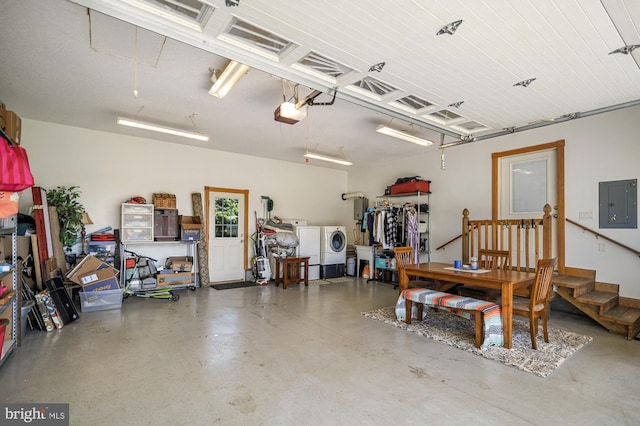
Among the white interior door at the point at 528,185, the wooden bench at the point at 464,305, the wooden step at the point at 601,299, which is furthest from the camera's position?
the white interior door at the point at 528,185

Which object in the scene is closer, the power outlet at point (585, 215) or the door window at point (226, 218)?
the power outlet at point (585, 215)

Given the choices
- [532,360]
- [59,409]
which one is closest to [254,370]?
[59,409]

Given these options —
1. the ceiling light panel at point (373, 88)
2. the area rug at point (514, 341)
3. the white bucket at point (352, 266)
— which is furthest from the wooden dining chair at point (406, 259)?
the white bucket at point (352, 266)

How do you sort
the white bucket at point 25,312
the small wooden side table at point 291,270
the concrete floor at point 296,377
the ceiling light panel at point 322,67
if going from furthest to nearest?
the small wooden side table at point 291,270 < the white bucket at point 25,312 < the ceiling light panel at point 322,67 < the concrete floor at point 296,377

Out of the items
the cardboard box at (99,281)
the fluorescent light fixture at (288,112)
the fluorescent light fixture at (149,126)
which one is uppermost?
the fluorescent light fixture at (149,126)

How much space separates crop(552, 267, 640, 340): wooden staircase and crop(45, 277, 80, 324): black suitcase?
667 centimetres

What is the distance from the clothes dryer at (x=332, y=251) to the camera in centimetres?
803

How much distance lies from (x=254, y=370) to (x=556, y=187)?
550cm

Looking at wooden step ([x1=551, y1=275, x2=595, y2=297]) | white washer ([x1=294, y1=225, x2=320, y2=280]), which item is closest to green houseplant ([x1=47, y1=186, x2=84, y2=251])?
white washer ([x1=294, y1=225, x2=320, y2=280])

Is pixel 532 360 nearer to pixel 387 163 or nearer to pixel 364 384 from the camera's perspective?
pixel 364 384

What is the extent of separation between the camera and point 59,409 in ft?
7.74

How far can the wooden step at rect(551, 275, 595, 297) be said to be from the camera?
4.36 metres

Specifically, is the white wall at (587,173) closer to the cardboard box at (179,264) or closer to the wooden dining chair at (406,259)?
the wooden dining chair at (406,259)

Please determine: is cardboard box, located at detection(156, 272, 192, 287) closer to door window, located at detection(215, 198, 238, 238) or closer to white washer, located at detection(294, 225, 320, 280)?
door window, located at detection(215, 198, 238, 238)
